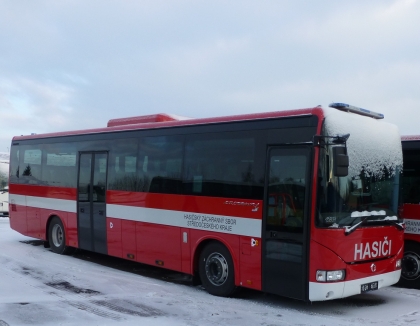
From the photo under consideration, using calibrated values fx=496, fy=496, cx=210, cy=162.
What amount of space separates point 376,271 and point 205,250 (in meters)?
2.97

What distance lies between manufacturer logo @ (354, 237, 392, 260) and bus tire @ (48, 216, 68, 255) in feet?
26.7

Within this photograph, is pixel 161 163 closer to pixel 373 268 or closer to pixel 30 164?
pixel 373 268

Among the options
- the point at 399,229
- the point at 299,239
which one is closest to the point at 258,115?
the point at 299,239

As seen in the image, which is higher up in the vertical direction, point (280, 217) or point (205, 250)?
point (280, 217)

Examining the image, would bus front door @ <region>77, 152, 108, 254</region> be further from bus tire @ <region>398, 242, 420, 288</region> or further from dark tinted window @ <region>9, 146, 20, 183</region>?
bus tire @ <region>398, 242, 420, 288</region>

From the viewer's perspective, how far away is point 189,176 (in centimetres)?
928

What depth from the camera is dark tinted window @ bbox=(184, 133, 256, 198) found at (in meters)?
8.32

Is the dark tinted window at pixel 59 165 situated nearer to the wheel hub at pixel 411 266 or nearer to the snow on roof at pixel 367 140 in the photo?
the snow on roof at pixel 367 140

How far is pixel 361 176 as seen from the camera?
7672mm

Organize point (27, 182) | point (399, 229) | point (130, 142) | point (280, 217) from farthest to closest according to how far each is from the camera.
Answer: point (27, 182) → point (130, 142) → point (399, 229) → point (280, 217)

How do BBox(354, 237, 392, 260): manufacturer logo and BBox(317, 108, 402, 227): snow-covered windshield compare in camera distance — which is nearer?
BBox(317, 108, 402, 227): snow-covered windshield

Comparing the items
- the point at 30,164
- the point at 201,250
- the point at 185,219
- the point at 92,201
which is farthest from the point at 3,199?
the point at 201,250

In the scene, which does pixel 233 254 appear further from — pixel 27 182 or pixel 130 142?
pixel 27 182

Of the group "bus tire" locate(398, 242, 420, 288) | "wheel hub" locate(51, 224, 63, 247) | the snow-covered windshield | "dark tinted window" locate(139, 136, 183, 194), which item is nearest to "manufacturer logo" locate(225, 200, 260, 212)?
the snow-covered windshield
